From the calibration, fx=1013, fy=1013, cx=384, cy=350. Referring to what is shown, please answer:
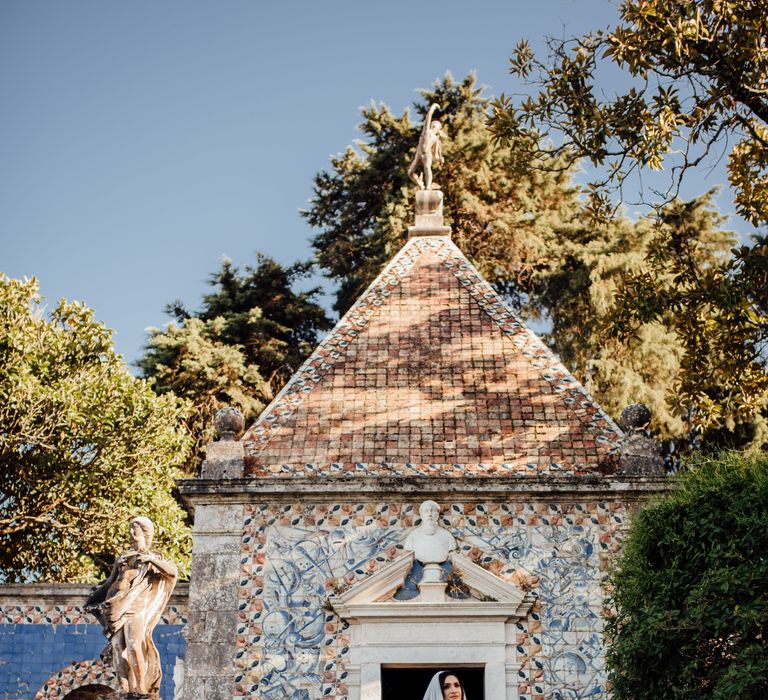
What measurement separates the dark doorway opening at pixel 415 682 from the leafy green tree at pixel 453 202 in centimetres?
1137

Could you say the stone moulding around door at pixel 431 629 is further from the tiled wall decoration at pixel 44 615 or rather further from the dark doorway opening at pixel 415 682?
the tiled wall decoration at pixel 44 615

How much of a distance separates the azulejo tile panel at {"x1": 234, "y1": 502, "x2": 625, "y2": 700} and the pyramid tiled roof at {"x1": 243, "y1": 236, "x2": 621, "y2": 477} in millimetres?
485

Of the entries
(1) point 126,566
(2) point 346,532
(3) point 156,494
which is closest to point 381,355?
(2) point 346,532

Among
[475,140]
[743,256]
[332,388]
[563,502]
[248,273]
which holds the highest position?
[475,140]

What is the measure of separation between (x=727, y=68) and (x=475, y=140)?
1258cm

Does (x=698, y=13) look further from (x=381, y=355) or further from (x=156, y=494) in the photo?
(x=156, y=494)

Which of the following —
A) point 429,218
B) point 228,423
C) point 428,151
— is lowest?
point 228,423

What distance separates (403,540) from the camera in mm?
10086

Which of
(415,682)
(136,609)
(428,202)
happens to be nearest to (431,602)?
(415,682)

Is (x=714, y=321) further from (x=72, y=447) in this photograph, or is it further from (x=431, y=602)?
(x=72, y=447)

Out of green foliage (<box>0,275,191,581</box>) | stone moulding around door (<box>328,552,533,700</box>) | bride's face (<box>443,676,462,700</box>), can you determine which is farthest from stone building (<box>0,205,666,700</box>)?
green foliage (<box>0,275,191,581</box>)

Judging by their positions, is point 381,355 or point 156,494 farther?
point 156,494

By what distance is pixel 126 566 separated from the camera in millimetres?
9641

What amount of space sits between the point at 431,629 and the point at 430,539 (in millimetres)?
859
